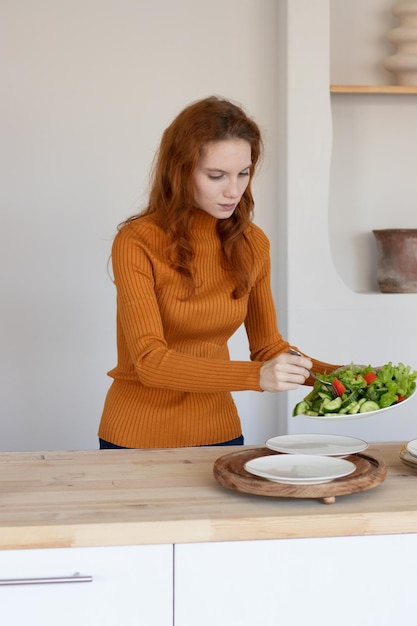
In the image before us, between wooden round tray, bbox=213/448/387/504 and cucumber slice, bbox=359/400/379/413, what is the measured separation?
11 centimetres

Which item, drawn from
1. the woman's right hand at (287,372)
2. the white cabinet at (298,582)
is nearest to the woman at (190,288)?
the woman's right hand at (287,372)

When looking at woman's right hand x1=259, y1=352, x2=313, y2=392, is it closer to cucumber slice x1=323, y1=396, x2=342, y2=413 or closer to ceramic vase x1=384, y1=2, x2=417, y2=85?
cucumber slice x1=323, y1=396, x2=342, y2=413

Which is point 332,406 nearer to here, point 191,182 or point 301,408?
point 301,408

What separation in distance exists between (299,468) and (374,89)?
2.29 metres

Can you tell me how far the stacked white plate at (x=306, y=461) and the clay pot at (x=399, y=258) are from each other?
1828 millimetres

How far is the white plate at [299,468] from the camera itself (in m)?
1.47

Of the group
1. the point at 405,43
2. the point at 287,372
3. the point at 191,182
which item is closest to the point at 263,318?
the point at 191,182

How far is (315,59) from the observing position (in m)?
3.40

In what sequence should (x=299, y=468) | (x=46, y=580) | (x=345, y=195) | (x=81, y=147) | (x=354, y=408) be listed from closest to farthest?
(x=46, y=580) < (x=299, y=468) < (x=354, y=408) < (x=81, y=147) < (x=345, y=195)

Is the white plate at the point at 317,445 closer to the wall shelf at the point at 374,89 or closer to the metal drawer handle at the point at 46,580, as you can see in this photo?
the metal drawer handle at the point at 46,580

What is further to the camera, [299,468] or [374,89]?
[374,89]

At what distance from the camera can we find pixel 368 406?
5.53 feet

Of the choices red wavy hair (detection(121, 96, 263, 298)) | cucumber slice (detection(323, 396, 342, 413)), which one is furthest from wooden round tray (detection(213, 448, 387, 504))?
red wavy hair (detection(121, 96, 263, 298))

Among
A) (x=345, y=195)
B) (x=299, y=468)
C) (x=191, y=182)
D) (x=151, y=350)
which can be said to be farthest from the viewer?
(x=345, y=195)
